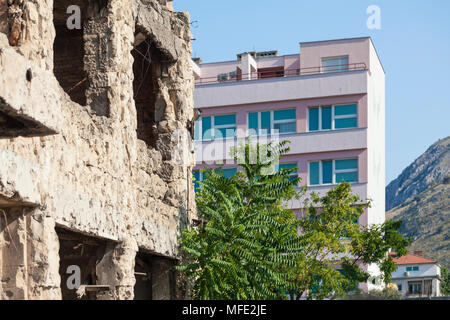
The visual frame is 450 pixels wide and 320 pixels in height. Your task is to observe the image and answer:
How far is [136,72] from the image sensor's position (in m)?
22.5

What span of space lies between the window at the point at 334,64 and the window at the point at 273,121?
292cm

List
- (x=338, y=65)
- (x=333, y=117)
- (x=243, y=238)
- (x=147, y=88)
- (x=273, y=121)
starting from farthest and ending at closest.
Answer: (x=338, y=65), (x=273, y=121), (x=333, y=117), (x=147, y=88), (x=243, y=238)

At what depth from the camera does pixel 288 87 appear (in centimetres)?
4616

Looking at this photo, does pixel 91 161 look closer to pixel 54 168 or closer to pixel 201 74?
pixel 54 168

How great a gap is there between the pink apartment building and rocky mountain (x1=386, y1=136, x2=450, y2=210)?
127172mm

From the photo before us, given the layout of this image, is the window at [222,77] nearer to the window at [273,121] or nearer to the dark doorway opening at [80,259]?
the window at [273,121]

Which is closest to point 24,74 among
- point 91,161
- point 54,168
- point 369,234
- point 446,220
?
point 54,168

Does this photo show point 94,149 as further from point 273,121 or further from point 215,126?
point 215,126

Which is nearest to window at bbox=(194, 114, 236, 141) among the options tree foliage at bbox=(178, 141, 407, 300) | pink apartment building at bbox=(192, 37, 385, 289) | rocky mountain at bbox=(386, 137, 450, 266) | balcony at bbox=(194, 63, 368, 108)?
pink apartment building at bbox=(192, 37, 385, 289)

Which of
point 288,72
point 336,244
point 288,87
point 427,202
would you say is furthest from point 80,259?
point 427,202

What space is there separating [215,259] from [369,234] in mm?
14636

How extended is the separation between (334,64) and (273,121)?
431 cm

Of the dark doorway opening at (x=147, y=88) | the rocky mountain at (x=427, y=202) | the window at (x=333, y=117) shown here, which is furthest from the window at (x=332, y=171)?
the rocky mountain at (x=427, y=202)

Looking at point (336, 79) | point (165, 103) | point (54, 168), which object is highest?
point (336, 79)
